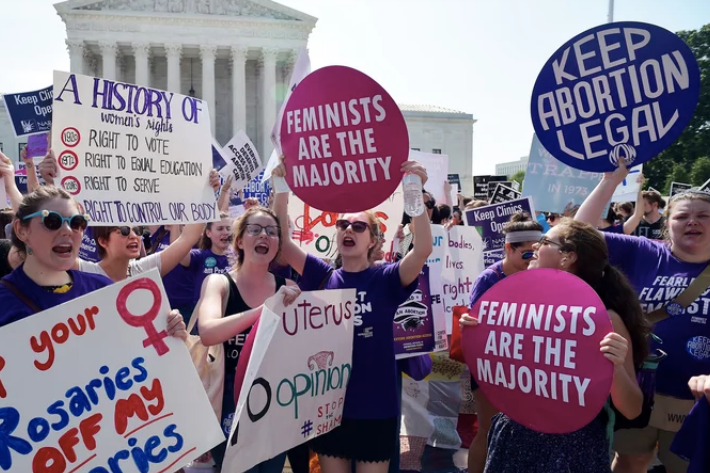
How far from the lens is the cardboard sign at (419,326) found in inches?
178

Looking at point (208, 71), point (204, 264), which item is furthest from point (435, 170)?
point (208, 71)

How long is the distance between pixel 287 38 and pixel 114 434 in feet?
161

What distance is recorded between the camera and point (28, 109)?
7754mm

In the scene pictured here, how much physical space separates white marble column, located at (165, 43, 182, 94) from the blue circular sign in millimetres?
45801

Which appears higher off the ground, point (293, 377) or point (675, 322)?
point (675, 322)

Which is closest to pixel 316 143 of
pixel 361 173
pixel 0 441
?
pixel 361 173

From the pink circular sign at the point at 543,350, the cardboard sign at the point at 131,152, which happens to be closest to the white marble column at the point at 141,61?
the cardboard sign at the point at 131,152

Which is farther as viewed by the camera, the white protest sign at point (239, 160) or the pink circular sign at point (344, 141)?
the white protest sign at point (239, 160)

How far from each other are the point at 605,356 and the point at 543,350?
0.83 feet

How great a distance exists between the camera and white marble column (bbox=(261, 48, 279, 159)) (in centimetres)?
4693

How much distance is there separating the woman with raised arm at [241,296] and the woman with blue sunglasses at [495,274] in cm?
146

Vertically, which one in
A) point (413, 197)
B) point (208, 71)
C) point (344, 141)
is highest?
point (208, 71)

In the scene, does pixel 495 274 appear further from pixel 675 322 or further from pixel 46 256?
pixel 46 256

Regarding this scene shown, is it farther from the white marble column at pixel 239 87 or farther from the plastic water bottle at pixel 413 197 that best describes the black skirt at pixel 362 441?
the white marble column at pixel 239 87
